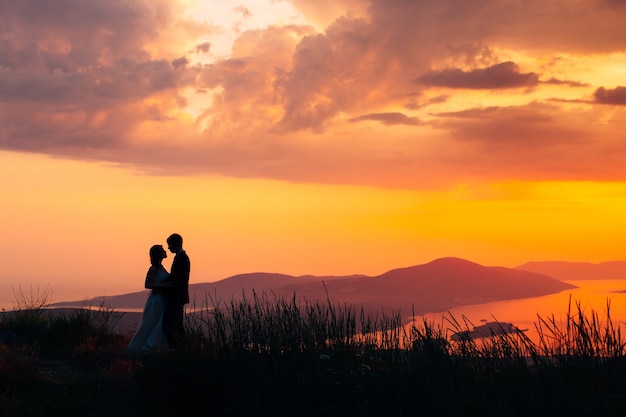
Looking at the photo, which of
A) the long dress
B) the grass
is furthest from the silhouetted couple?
the grass

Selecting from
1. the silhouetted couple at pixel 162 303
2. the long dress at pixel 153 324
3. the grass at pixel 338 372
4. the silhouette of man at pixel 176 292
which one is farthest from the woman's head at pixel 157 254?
the grass at pixel 338 372

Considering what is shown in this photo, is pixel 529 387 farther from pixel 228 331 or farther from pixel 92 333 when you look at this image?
pixel 92 333

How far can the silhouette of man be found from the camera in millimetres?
14984

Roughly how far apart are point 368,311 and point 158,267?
19.8 feet

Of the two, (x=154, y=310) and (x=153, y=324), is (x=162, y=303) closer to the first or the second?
(x=154, y=310)

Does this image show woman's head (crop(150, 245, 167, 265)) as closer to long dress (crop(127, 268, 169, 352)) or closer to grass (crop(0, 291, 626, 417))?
long dress (crop(127, 268, 169, 352))

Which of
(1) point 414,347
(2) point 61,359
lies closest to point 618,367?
(1) point 414,347

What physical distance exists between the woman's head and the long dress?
0.22m

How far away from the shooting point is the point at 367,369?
32.6 feet

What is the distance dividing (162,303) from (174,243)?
5.26 ft

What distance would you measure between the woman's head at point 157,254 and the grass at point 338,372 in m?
2.11

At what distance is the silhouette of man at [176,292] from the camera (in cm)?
1498

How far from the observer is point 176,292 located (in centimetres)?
1543

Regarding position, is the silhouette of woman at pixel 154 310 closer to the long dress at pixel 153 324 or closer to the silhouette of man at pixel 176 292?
the long dress at pixel 153 324
